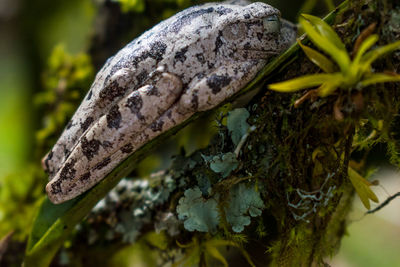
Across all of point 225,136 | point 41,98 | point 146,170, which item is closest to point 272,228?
point 225,136

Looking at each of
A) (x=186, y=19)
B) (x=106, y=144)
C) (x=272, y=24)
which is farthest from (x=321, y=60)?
(x=106, y=144)

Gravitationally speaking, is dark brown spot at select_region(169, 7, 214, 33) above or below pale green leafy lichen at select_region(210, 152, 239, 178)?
above

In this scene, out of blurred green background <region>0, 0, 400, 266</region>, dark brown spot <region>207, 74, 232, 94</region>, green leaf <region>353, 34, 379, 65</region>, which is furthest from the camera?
blurred green background <region>0, 0, 400, 266</region>

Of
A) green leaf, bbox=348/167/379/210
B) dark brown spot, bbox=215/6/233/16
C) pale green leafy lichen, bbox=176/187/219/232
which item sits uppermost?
dark brown spot, bbox=215/6/233/16

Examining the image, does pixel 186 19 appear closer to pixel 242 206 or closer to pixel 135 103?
pixel 135 103

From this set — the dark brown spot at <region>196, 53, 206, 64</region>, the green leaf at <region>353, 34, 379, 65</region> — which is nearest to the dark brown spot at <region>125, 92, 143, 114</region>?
the dark brown spot at <region>196, 53, 206, 64</region>

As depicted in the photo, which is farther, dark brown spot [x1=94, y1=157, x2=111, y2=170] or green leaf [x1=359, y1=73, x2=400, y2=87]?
dark brown spot [x1=94, y1=157, x2=111, y2=170]

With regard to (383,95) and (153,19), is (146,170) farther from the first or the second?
(383,95)

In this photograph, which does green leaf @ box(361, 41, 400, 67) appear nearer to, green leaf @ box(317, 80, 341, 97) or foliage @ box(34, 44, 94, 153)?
green leaf @ box(317, 80, 341, 97)
